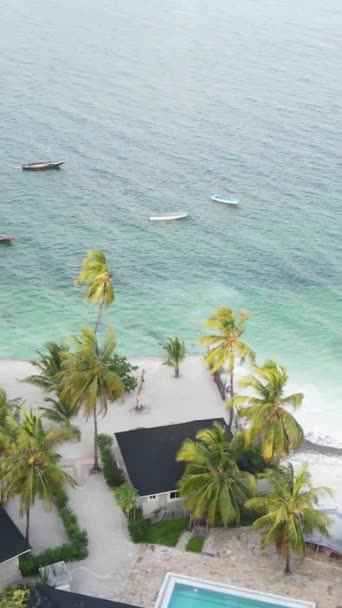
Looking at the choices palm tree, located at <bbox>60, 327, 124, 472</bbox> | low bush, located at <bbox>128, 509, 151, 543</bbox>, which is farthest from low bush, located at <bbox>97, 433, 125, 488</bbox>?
palm tree, located at <bbox>60, 327, 124, 472</bbox>

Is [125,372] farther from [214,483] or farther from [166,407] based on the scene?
[214,483]

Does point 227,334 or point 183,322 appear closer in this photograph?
point 227,334

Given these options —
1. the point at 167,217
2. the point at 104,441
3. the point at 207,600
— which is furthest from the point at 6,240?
the point at 207,600

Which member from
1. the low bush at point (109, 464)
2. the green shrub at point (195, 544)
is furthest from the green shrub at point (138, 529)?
the low bush at point (109, 464)

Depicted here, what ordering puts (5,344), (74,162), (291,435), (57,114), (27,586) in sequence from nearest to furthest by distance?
(27,586)
(291,435)
(5,344)
(74,162)
(57,114)

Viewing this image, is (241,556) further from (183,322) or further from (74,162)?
(74,162)

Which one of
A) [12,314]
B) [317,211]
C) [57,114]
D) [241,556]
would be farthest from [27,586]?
[57,114]
